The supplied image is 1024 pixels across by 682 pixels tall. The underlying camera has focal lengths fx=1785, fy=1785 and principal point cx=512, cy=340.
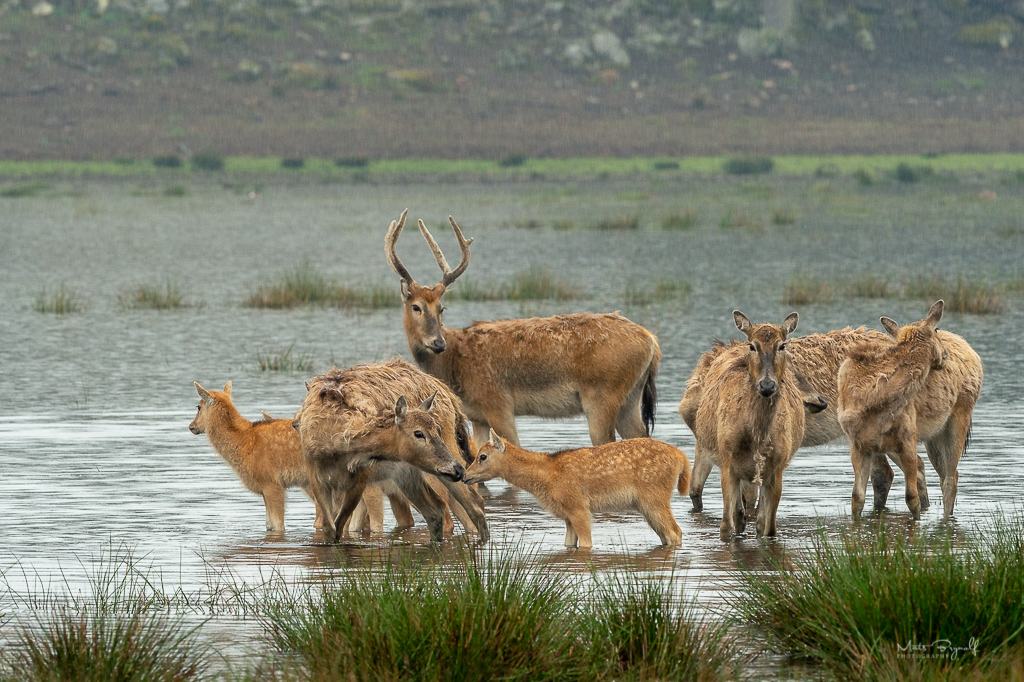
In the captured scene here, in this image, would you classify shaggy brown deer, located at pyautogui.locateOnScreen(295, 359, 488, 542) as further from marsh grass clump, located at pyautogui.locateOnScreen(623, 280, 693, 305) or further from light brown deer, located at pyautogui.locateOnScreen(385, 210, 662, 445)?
marsh grass clump, located at pyautogui.locateOnScreen(623, 280, 693, 305)

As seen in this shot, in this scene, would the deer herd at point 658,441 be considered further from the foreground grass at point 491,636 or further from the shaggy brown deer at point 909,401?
the foreground grass at point 491,636

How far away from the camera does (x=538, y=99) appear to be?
121625 mm

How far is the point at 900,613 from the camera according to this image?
7.59 metres

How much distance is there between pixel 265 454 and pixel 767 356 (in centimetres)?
333

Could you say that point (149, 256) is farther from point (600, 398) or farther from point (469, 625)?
point (469, 625)

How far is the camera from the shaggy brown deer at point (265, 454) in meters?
11.6

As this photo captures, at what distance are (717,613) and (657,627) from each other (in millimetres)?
844

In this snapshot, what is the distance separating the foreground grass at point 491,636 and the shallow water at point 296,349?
90 centimetres

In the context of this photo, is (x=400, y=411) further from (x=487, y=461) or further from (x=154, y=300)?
(x=154, y=300)

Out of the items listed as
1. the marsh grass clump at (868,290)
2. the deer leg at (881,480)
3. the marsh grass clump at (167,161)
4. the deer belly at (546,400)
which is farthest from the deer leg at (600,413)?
the marsh grass clump at (167,161)

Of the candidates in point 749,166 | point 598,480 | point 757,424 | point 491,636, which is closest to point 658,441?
point 598,480

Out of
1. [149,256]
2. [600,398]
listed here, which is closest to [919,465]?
[600,398]

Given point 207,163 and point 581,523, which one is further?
point 207,163

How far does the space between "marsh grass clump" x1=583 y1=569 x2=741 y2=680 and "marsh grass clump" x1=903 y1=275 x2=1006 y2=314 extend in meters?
21.4
